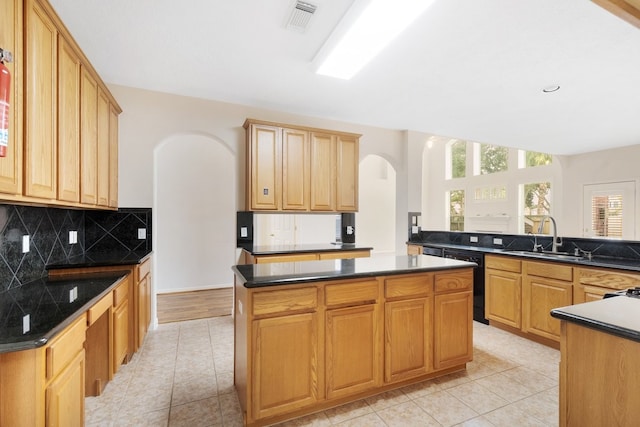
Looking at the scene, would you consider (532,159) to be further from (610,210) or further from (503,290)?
(503,290)

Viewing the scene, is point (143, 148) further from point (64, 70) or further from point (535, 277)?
point (535, 277)

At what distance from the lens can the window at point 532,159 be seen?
22.9ft

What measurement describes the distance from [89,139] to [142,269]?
48.6 inches

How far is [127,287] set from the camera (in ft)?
8.09

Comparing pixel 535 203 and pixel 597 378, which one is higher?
pixel 535 203

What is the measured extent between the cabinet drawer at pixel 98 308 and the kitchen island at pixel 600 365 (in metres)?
2.36

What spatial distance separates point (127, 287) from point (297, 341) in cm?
163

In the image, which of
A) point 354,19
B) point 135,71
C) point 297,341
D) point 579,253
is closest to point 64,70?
point 135,71

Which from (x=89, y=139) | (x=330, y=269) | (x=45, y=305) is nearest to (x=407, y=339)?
(x=330, y=269)

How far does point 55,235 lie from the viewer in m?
2.47

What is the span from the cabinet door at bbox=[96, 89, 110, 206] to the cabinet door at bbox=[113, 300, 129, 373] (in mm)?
942

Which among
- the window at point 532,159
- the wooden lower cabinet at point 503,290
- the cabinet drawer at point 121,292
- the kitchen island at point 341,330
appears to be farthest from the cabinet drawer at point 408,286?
the window at point 532,159

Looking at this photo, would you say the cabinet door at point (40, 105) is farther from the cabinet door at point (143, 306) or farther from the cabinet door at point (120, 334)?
the cabinet door at point (143, 306)

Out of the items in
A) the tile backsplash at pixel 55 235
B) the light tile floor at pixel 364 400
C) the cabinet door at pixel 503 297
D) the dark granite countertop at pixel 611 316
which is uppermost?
the tile backsplash at pixel 55 235
